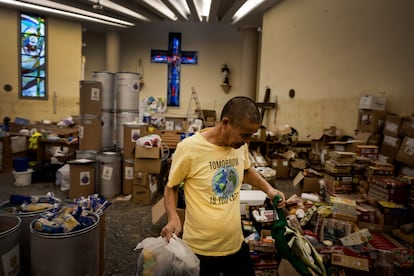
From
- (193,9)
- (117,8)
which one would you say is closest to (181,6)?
(193,9)

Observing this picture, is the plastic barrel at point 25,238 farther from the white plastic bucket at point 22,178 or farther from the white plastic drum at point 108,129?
the white plastic bucket at point 22,178

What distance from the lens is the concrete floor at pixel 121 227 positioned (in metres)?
2.50

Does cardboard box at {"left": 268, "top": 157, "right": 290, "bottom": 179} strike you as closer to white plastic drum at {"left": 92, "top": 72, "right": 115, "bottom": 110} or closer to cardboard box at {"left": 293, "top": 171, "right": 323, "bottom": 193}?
cardboard box at {"left": 293, "top": 171, "right": 323, "bottom": 193}

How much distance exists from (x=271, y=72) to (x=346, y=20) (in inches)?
115

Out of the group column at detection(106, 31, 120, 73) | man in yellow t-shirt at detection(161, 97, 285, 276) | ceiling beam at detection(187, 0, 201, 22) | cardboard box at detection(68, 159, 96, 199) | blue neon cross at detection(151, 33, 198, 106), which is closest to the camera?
man in yellow t-shirt at detection(161, 97, 285, 276)

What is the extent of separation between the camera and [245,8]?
24.6 ft

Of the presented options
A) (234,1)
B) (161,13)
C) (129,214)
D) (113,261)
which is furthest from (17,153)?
(234,1)

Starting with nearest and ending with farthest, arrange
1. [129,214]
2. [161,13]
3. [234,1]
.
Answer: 1. [129,214]
2. [234,1]
3. [161,13]

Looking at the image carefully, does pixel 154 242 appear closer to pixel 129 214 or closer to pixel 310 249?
pixel 310 249

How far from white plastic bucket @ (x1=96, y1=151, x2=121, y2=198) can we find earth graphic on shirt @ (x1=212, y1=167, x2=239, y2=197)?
3128 mm

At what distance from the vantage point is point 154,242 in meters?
1.11

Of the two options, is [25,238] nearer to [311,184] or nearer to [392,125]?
[311,184]

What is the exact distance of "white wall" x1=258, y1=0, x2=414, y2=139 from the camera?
→ 3604 millimetres

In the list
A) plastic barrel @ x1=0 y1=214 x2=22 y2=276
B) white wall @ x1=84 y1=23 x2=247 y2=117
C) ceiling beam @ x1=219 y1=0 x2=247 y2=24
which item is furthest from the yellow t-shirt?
white wall @ x1=84 y1=23 x2=247 y2=117
